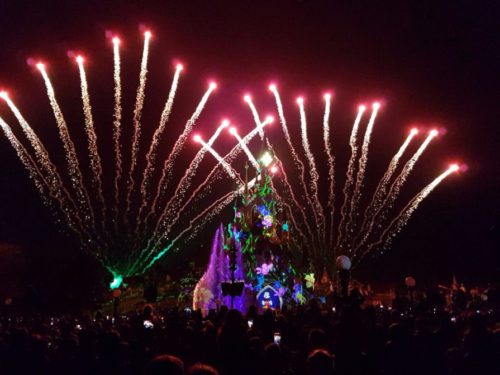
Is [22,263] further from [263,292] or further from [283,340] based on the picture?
[283,340]

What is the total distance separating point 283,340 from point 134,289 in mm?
45470

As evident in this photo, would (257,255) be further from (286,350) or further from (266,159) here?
(286,350)

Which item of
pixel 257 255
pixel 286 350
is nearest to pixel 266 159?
pixel 257 255

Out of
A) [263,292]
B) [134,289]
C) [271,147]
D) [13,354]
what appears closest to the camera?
[13,354]

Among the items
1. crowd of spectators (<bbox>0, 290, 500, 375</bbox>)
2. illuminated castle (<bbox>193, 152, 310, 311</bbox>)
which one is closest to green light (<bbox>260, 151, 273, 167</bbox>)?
illuminated castle (<bbox>193, 152, 310, 311</bbox>)

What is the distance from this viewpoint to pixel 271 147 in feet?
154

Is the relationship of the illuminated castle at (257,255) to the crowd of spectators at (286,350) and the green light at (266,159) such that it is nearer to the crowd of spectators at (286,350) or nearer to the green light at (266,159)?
the green light at (266,159)

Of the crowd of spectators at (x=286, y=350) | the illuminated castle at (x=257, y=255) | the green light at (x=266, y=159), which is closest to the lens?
the crowd of spectators at (x=286, y=350)

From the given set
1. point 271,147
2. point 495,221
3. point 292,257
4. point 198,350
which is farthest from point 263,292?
point 198,350

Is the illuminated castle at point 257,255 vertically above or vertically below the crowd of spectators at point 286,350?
above

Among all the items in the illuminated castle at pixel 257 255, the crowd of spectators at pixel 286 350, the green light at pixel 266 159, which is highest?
the green light at pixel 266 159

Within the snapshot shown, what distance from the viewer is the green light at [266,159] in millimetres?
46750

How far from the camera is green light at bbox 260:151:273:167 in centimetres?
4675

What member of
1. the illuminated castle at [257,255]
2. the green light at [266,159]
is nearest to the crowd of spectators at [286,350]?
the illuminated castle at [257,255]
